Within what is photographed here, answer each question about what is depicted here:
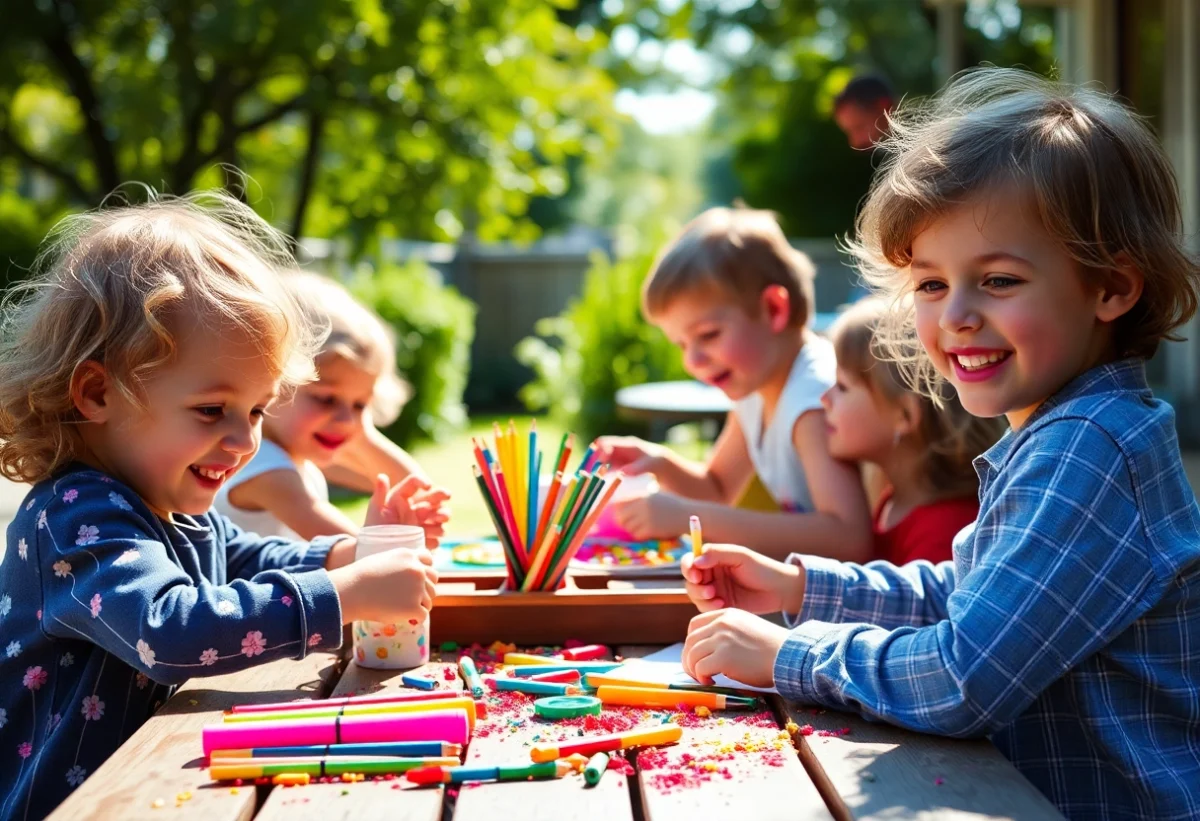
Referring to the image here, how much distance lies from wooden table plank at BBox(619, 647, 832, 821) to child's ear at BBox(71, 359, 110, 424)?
102 cm

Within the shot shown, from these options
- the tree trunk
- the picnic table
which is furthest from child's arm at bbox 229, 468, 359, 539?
the tree trunk

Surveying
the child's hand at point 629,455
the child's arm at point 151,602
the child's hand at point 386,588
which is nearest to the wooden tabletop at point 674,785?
the child's arm at point 151,602

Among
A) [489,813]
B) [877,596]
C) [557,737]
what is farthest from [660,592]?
[489,813]

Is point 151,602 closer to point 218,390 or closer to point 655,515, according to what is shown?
point 218,390

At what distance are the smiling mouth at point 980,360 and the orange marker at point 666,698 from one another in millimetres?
552

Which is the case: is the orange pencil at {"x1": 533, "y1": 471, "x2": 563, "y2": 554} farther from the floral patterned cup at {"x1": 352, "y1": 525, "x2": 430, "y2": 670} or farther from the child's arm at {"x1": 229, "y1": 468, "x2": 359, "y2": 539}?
the child's arm at {"x1": 229, "y1": 468, "x2": 359, "y2": 539}

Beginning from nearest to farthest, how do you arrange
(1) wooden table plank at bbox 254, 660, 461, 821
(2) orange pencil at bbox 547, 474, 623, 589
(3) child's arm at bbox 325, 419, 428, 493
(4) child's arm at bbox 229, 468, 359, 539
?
(1) wooden table plank at bbox 254, 660, 461, 821, (2) orange pencil at bbox 547, 474, 623, 589, (4) child's arm at bbox 229, 468, 359, 539, (3) child's arm at bbox 325, 419, 428, 493

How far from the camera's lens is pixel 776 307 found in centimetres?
340

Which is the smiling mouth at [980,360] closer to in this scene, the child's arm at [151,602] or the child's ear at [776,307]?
the child's arm at [151,602]

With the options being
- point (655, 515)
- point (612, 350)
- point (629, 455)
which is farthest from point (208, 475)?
point (612, 350)

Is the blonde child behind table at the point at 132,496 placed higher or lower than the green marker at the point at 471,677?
higher

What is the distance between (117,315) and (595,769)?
106cm

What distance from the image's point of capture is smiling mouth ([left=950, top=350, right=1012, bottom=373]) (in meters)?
1.74

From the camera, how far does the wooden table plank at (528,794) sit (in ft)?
4.31
